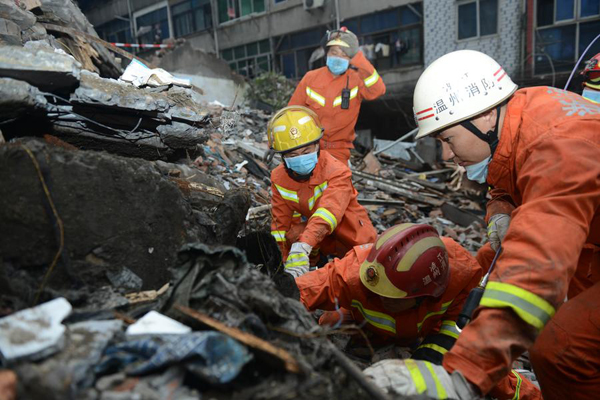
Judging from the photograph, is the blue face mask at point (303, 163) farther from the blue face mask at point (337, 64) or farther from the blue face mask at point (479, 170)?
the blue face mask at point (337, 64)

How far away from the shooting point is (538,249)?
175 centimetres

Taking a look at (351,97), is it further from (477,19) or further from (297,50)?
(297,50)

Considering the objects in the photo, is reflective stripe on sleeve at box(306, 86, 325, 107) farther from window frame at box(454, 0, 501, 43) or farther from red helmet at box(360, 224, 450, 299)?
window frame at box(454, 0, 501, 43)

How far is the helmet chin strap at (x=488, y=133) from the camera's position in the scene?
2.42 m

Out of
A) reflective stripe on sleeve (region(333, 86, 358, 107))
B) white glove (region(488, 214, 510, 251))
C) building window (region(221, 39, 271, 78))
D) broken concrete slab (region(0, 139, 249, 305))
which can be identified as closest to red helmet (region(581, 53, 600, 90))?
reflective stripe on sleeve (region(333, 86, 358, 107))

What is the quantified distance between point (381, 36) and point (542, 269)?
16286 millimetres

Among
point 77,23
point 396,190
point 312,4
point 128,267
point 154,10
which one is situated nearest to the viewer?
point 128,267

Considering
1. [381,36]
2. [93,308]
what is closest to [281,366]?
[93,308]

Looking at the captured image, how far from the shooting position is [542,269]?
172cm

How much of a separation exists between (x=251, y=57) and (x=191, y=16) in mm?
5116

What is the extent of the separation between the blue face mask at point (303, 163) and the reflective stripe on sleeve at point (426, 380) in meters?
2.48

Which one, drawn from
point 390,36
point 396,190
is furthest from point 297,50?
point 396,190

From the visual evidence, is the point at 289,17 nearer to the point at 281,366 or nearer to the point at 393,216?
the point at 393,216

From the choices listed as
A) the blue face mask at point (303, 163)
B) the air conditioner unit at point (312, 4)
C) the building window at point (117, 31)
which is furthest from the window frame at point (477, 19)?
the building window at point (117, 31)
